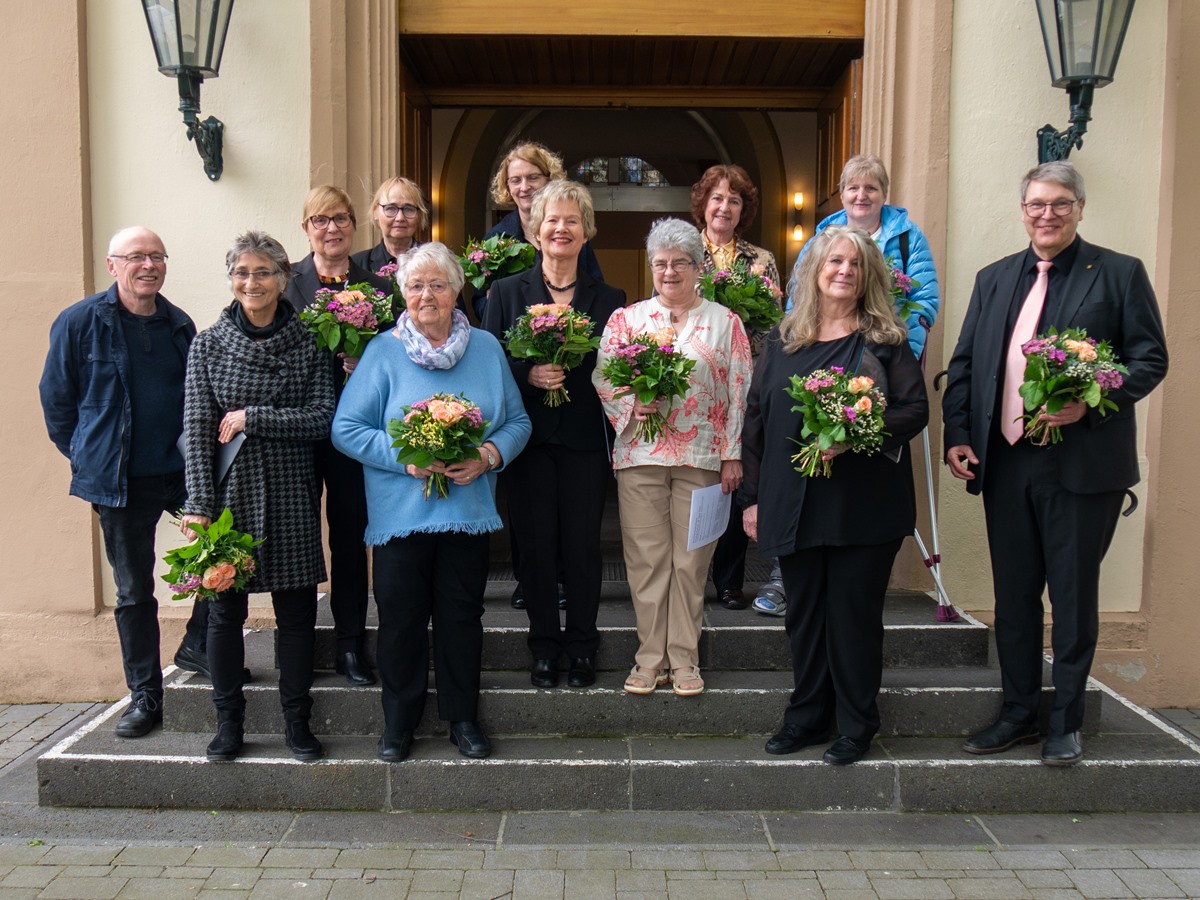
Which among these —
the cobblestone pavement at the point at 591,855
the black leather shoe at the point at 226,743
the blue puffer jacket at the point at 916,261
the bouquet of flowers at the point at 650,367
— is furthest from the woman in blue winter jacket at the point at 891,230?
the black leather shoe at the point at 226,743

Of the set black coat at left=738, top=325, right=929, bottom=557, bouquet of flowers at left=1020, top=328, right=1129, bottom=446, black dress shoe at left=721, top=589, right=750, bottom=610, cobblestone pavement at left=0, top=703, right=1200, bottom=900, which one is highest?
bouquet of flowers at left=1020, top=328, right=1129, bottom=446

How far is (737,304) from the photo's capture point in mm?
4789

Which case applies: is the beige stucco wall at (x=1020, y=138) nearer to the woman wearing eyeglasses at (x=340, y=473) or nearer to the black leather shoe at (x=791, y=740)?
the black leather shoe at (x=791, y=740)

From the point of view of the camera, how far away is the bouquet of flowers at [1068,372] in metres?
3.88

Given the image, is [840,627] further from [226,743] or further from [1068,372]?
[226,743]

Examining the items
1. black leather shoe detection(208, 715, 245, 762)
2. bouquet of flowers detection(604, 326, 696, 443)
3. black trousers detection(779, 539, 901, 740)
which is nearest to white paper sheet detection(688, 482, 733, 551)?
black trousers detection(779, 539, 901, 740)

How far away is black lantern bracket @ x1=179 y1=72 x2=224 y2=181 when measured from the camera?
5.47 meters

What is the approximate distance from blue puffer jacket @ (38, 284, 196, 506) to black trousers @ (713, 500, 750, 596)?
281 cm

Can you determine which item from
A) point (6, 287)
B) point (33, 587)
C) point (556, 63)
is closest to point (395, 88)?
point (556, 63)

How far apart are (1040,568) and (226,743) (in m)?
3.33

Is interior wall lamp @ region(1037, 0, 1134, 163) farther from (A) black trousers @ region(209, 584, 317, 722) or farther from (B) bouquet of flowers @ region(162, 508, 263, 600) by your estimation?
(B) bouquet of flowers @ region(162, 508, 263, 600)

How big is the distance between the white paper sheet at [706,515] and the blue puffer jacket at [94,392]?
2.39 meters

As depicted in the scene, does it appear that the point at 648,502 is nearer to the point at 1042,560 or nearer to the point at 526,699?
the point at 526,699

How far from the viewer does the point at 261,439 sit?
4145 millimetres
